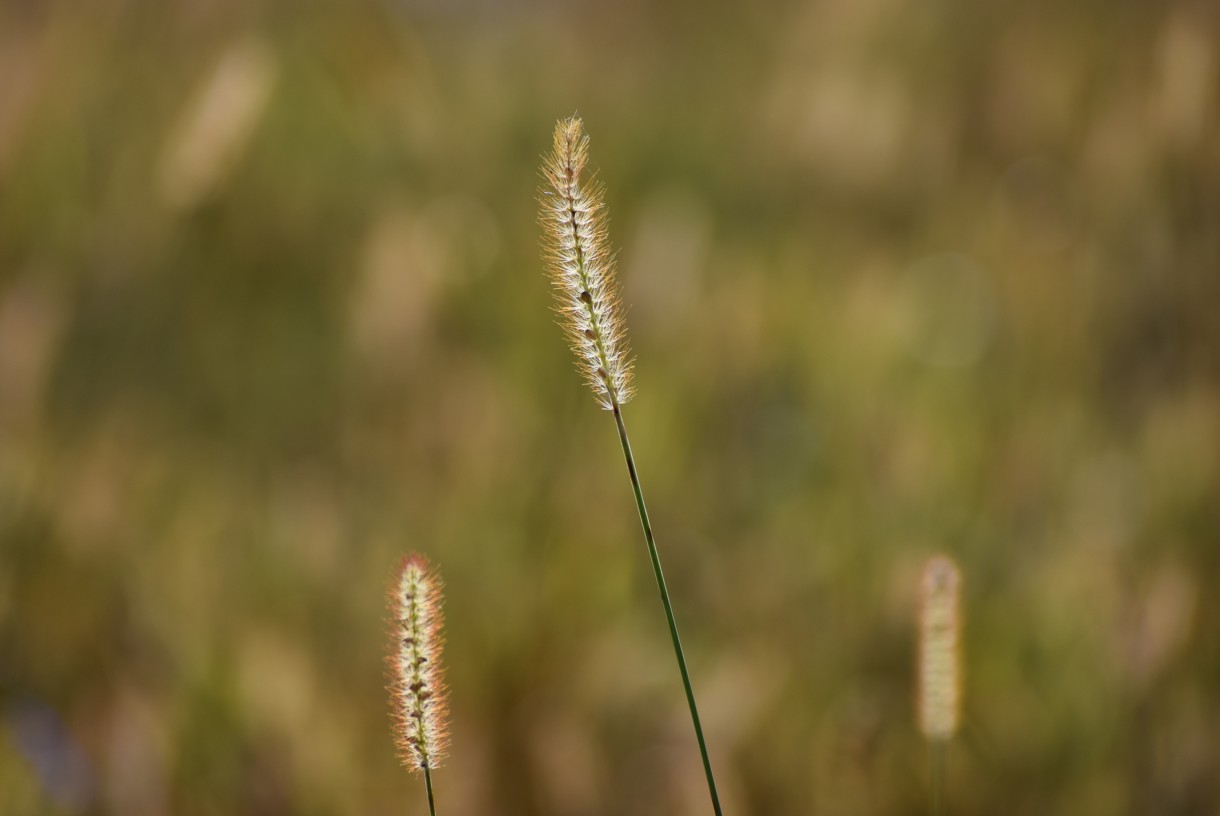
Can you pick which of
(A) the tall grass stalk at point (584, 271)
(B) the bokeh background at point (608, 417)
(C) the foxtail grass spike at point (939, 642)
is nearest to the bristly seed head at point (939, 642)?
(C) the foxtail grass spike at point (939, 642)

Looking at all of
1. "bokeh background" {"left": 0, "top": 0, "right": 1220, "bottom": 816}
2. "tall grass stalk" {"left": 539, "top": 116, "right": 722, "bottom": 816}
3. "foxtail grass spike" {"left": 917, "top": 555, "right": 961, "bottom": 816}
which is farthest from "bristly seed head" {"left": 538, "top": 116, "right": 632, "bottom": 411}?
"bokeh background" {"left": 0, "top": 0, "right": 1220, "bottom": 816}

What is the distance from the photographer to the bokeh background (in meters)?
0.77

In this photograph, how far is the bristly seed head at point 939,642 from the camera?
41 cm

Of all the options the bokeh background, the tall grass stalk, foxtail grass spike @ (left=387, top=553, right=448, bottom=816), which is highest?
the bokeh background

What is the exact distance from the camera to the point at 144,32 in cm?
150

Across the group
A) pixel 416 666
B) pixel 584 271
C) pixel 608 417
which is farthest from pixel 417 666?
pixel 608 417

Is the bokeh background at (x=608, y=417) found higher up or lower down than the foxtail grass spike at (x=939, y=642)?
higher up

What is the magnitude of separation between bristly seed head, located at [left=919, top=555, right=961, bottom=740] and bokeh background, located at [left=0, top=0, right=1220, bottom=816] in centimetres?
23

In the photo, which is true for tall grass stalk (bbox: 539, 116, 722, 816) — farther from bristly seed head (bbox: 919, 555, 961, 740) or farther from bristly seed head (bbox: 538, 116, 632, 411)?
bristly seed head (bbox: 919, 555, 961, 740)

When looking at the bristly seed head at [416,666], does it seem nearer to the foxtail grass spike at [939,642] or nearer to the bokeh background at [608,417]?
the foxtail grass spike at [939,642]

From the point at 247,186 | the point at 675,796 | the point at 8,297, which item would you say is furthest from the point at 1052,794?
the point at 247,186

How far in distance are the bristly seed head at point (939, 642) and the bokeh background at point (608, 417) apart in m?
0.23

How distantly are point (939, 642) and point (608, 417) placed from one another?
2.26ft

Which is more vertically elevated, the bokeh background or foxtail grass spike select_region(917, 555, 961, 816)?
the bokeh background
